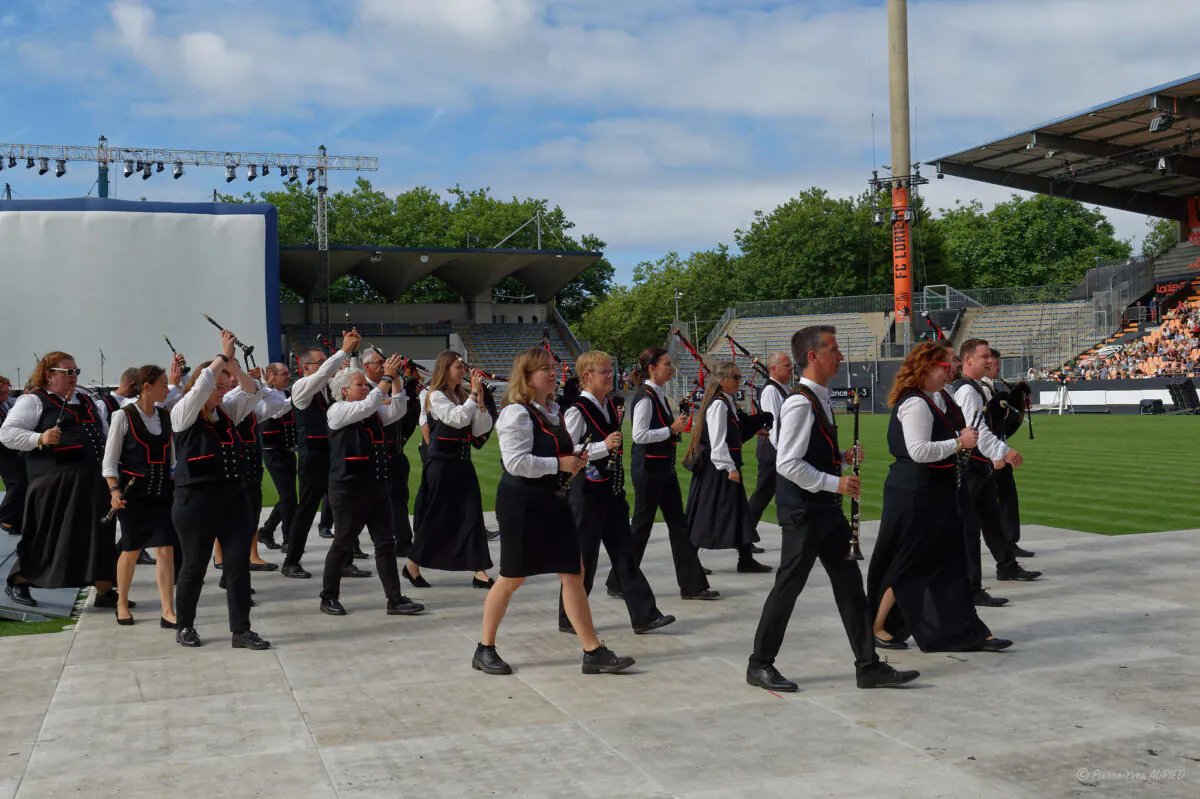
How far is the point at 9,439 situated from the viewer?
27.1ft

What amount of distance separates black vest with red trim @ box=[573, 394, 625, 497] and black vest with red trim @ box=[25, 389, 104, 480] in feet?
12.7

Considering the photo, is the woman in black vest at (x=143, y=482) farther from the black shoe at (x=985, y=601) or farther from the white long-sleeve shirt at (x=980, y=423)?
the black shoe at (x=985, y=601)

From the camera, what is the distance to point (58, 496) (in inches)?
328

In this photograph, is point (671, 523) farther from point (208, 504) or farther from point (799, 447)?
point (208, 504)

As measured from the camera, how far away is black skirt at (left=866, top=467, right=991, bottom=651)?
6234mm

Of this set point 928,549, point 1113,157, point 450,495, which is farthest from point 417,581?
point 1113,157

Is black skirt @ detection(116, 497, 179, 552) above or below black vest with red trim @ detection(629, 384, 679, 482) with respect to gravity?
below

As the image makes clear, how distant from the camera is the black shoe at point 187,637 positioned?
7.05 m

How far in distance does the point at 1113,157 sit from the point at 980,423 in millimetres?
42020

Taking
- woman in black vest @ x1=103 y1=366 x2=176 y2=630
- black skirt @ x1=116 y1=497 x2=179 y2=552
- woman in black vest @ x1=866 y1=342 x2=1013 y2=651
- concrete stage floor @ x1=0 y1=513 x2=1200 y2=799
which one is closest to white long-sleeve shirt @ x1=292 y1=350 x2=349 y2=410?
woman in black vest @ x1=103 y1=366 x2=176 y2=630

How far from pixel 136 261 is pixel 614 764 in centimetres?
4279

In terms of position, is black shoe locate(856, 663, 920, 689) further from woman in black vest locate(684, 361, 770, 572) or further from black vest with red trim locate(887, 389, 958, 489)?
woman in black vest locate(684, 361, 770, 572)

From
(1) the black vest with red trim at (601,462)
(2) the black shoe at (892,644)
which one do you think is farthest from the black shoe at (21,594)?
(2) the black shoe at (892,644)

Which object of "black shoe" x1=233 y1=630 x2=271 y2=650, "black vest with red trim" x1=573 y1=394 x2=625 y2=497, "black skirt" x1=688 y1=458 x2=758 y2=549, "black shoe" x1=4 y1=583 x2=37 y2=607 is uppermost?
"black vest with red trim" x1=573 y1=394 x2=625 y2=497
